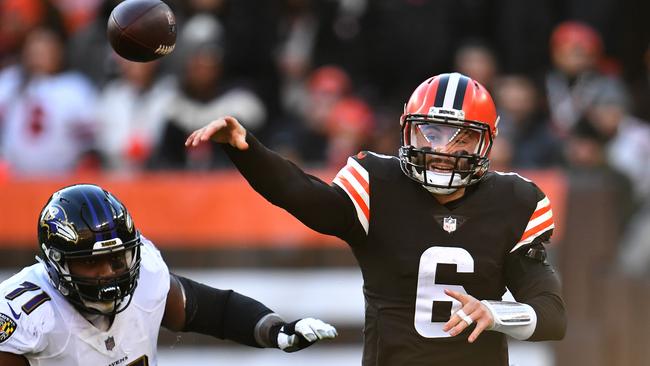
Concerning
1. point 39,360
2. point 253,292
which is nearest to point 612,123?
point 253,292

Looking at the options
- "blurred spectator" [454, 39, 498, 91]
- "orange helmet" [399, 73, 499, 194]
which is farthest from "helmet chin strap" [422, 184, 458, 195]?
"blurred spectator" [454, 39, 498, 91]

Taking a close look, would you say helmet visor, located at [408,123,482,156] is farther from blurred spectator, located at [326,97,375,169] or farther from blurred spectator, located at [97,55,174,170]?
blurred spectator, located at [97,55,174,170]

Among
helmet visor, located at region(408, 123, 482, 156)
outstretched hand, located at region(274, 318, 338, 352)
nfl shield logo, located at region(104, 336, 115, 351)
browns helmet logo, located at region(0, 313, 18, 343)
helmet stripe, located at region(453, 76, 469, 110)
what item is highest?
helmet stripe, located at region(453, 76, 469, 110)

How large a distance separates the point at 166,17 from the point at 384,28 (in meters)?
5.52

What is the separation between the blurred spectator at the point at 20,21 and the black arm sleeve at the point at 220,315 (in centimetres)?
576

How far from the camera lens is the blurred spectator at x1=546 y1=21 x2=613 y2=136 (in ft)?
32.3

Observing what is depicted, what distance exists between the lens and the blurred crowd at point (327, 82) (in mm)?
9461

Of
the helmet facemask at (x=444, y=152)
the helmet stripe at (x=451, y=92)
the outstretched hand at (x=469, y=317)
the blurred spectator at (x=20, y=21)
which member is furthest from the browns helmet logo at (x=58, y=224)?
the blurred spectator at (x=20, y=21)

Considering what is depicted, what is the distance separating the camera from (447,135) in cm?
511

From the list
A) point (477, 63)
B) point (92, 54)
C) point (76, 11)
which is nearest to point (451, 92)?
point (477, 63)

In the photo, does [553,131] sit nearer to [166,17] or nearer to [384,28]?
[384,28]

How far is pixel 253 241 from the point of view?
8.79 meters

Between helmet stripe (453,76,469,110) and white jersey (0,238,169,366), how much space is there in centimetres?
134

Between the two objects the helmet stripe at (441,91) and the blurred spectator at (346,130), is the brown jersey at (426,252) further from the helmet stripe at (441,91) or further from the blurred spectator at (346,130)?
the blurred spectator at (346,130)
